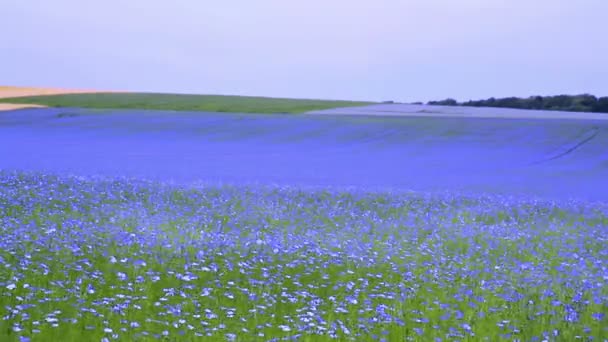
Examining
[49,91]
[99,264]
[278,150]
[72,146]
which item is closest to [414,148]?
[278,150]

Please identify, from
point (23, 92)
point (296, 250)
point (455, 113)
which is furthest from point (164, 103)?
point (296, 250)

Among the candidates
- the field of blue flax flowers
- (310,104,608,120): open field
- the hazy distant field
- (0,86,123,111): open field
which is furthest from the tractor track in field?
(0,86,123,111): open field

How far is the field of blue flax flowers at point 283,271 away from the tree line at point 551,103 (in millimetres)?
30494

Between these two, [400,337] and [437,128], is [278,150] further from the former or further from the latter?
[400,337]

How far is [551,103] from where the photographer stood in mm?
42562

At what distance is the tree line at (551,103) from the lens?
4031 centimetres

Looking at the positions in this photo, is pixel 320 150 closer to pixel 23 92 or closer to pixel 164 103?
pixel 164 103

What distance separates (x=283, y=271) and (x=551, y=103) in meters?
39.1

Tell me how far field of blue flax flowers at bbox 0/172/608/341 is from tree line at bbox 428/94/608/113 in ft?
100

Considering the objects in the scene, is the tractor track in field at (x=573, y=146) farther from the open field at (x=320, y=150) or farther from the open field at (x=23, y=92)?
the open field at (x=23, y=92)

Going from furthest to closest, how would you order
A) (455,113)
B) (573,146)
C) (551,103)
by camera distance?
(551,103)
(455,113)
(573,146)

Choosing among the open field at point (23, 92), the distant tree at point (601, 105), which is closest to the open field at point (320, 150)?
the distant tree at point (601, 105)

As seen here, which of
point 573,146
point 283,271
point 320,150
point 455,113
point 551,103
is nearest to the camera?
point 283,271

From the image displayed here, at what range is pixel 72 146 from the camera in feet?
80.0
